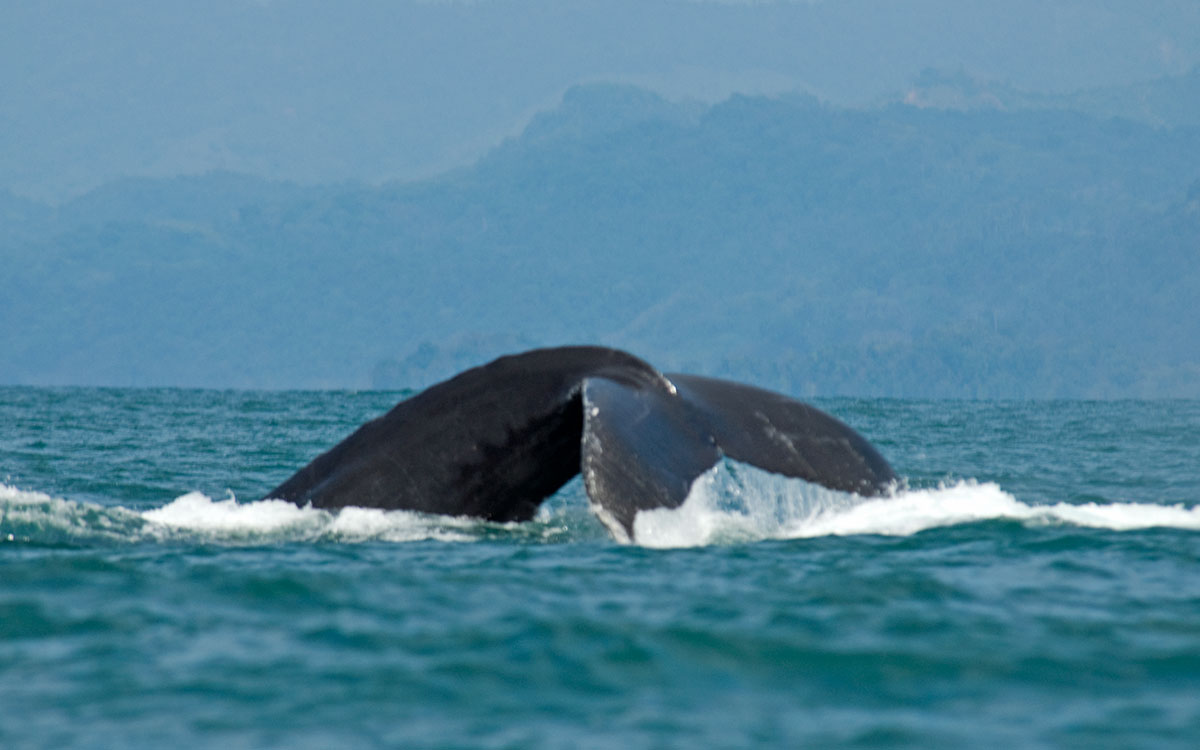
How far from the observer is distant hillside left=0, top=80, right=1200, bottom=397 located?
83.2m

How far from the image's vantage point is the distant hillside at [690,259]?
83.2 meters

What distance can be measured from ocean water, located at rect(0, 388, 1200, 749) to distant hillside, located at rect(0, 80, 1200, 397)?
69071 millimetres

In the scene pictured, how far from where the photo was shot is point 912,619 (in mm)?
6152

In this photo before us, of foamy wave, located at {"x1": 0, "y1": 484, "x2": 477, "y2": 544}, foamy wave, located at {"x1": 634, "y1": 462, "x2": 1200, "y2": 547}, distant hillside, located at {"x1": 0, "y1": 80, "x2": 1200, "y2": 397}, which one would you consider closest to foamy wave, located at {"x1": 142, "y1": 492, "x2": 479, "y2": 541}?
foamy wave, located at {"x1": 0, "y1": 484, "x2": 477, "y2": 544}

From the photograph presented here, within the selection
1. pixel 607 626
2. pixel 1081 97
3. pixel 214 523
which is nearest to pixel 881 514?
pixel 607 626

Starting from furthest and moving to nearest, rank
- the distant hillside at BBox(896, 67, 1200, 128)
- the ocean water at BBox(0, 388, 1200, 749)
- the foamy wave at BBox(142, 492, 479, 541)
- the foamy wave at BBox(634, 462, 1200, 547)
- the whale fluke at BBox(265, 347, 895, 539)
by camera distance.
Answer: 1. the distant hillside at BBox(896, 67, 1200, 128)
2. the foamy wave at BBox(634, 462, 1200, 547)
3. the foamy wave at BBox(142, 492, 479, 541)
4. the whale fluke at BBox(265, 347, 895, 539)
5. the ocean water at BBox(0, 388, 1200, 749)

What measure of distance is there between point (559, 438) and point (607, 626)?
189 centimetres

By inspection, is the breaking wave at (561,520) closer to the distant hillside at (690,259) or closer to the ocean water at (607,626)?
the ocean water at (607,626)

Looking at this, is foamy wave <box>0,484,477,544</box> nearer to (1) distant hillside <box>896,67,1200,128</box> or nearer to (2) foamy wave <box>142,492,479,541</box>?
(2) foamy wave <box>142,492,479,541</box>

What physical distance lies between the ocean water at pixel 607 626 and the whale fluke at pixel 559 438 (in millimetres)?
204

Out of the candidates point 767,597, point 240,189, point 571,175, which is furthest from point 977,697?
point 240,189

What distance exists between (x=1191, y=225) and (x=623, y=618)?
88523mm

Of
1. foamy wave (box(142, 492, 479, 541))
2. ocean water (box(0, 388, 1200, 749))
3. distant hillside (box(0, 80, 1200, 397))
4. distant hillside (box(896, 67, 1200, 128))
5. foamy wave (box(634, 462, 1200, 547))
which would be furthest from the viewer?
distant hillside (box(896, 67, 1200, 128))

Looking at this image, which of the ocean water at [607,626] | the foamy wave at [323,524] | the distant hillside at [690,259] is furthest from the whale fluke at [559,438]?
the distant hillside at [690,259]
